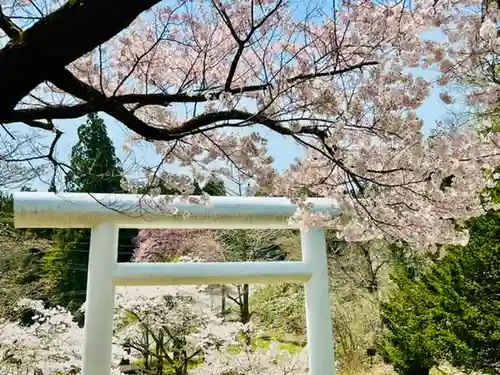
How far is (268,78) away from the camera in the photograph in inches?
61.9

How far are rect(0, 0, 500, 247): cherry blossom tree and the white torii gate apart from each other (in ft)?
3.90

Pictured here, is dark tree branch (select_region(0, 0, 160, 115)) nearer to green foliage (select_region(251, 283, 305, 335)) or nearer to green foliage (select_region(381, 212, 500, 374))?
green foliage (select_region(381, 212, 500, 374))

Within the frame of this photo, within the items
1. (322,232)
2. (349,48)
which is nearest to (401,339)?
A: (322,232)

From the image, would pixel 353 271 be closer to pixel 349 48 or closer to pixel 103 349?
pixel 103 349

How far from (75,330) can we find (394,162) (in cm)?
422

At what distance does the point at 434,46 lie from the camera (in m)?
1.88

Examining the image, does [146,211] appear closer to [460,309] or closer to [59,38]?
[59,38]

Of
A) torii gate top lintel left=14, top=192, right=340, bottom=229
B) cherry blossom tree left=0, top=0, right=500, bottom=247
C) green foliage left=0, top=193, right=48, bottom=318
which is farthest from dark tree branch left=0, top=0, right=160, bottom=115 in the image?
green foliage left=0, top=193, right=48, bottom=318

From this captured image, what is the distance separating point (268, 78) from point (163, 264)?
2.20 meters

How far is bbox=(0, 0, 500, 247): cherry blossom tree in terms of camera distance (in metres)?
1.39

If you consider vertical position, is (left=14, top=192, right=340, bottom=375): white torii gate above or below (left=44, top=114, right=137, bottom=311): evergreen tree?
below

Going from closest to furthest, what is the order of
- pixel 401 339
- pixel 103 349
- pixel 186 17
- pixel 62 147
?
pixel 62 147, pixel 186 17, pixel 103 349, pixel 401 339

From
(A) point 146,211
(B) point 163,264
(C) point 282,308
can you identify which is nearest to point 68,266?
(C) point 282,308

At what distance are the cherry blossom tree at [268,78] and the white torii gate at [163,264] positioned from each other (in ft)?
3.90
